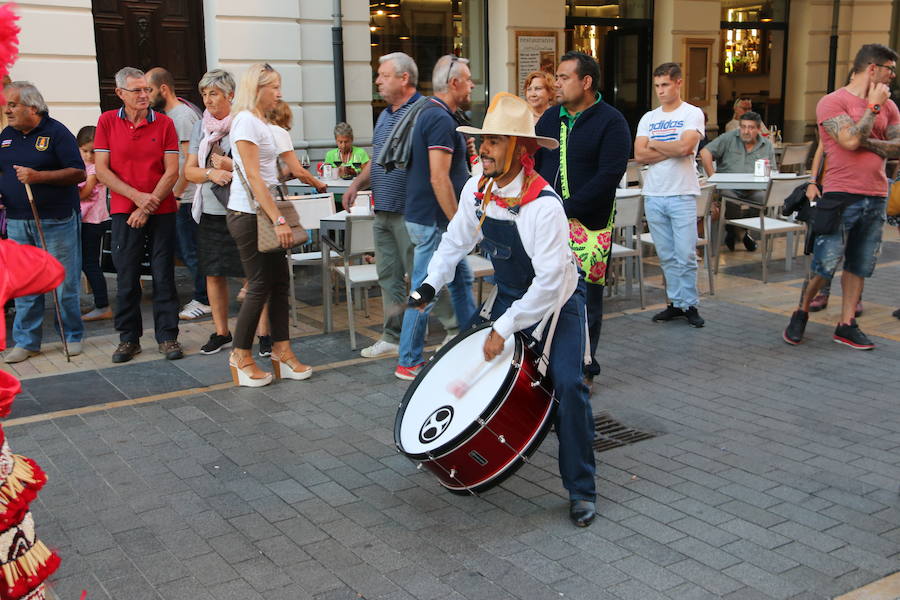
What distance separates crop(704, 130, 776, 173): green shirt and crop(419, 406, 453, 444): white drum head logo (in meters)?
8.14

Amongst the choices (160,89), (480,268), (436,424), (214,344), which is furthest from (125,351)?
(436,424)

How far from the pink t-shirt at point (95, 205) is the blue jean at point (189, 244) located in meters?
0.70

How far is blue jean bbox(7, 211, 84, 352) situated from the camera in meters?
7.22

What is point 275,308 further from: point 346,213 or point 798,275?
point 798,275

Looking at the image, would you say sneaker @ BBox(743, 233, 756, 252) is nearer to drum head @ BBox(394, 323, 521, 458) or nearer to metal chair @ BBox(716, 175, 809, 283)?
metal chair @ BBox(716, 175, 809, 283)

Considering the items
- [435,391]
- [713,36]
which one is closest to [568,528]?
[435,391]

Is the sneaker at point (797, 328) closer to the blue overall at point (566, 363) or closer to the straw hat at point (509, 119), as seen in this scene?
the blue overall at point (566, 363)

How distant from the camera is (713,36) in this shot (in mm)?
17438

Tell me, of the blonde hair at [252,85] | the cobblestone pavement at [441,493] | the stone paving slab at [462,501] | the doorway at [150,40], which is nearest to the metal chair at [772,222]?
the cobblestone pavement at [441,493]

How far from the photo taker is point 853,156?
6.98 meters

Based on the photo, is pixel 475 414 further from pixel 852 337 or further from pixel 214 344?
pixel 852 337

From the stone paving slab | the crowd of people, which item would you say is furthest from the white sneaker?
the stone paving slab

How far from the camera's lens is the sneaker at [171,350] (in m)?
7.19

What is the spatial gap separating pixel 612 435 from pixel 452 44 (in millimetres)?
10616
